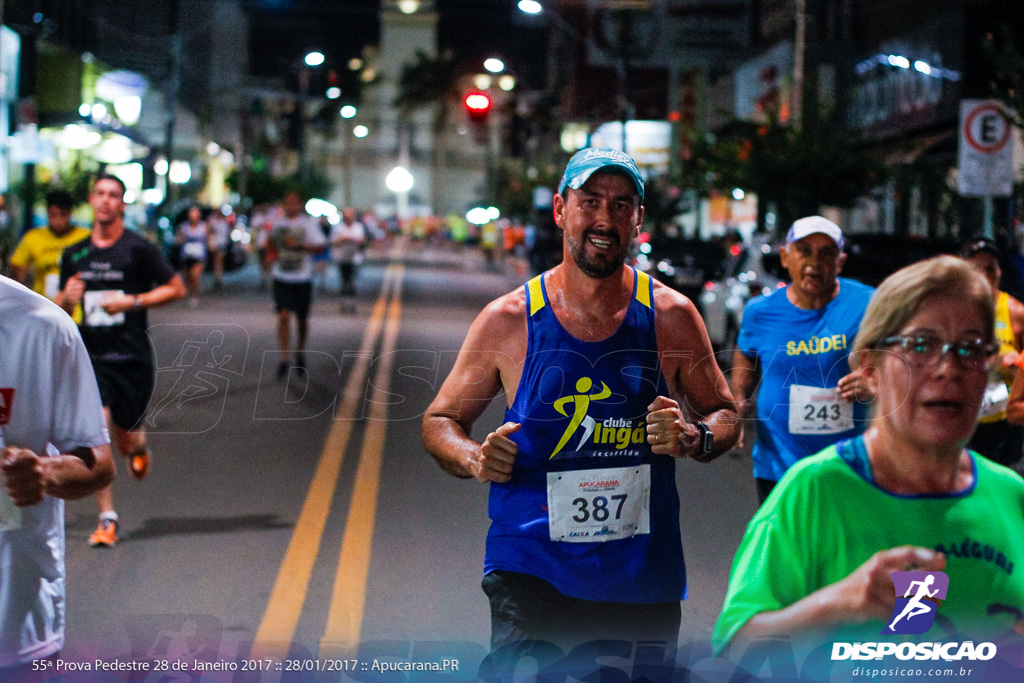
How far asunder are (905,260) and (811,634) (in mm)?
11668

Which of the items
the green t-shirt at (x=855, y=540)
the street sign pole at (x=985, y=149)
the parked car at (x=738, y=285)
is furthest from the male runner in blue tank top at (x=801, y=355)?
the street sign pole at (x=985, y=149)

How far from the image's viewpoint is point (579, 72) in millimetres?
69062

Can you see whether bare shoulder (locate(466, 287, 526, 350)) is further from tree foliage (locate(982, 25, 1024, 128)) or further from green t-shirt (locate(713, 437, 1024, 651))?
tree foliage (locate(982, 25, 1024, 128))

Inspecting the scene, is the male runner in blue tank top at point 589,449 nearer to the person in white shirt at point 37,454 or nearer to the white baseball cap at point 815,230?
the person in white shirt at point 37,454

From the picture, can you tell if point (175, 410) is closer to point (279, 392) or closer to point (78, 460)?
point (78, 460)

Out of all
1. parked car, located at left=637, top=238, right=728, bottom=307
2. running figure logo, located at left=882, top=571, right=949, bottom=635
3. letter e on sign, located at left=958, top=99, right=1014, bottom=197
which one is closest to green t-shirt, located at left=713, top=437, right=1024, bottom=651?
running figure logo, located at left=882, top=571, right=949, bottom=635

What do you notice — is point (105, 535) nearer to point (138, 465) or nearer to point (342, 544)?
point (138, 465)

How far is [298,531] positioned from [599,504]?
4.58 m

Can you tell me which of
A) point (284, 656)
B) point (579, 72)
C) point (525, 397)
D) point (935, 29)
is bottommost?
point (284, 656)

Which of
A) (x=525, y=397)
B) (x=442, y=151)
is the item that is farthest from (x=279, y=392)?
(x=442, y=151)

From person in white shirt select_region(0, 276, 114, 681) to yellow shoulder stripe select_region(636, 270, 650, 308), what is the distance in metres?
1.57

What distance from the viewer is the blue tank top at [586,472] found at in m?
3.84

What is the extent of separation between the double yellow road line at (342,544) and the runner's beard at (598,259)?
183 cm

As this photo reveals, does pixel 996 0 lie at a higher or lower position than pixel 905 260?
higher
